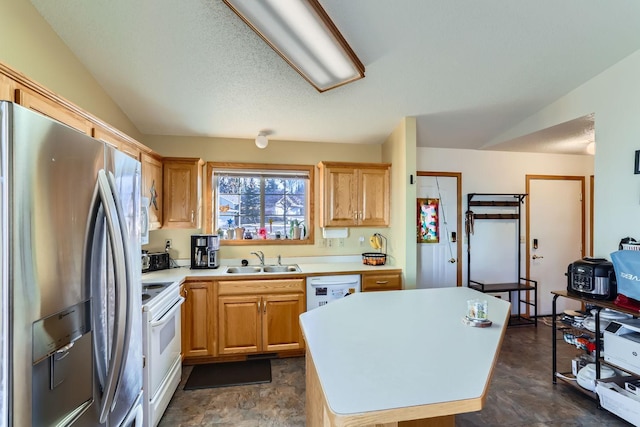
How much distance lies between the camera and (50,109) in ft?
5.16

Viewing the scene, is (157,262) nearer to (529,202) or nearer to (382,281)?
(382,281)

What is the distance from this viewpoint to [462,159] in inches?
162

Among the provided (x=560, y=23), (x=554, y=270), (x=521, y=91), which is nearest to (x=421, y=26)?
(x=560, y=23)

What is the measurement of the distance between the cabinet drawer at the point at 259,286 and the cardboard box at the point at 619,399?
2546 mm

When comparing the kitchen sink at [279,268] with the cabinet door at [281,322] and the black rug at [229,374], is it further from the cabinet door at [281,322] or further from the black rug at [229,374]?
the black rug at [229,374]

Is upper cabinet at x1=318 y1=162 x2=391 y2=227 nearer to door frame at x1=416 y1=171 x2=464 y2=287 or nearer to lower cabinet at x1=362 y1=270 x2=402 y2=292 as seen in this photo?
lower cabinet at x1=362 y1=270 x2=402 y2=292

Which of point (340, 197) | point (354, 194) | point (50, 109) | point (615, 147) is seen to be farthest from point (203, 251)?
point (615, 147)

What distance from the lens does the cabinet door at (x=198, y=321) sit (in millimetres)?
2889

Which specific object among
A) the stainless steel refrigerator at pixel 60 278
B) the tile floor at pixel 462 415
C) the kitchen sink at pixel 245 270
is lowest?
the tile floor at pixel 462 415

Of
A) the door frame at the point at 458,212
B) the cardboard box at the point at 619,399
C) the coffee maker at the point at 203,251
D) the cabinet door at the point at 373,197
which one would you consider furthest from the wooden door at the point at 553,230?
the coffee maker at the point at 203,251

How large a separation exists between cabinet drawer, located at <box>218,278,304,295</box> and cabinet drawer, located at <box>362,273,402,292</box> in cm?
71

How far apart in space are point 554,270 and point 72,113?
5664 millimetres

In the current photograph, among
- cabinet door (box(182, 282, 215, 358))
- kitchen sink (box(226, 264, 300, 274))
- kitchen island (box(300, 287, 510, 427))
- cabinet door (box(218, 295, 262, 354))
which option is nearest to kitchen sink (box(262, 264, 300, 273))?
kitchen sink (box(226, 264, 300, 274))

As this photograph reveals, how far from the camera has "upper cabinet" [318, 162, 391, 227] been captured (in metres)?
3.50
